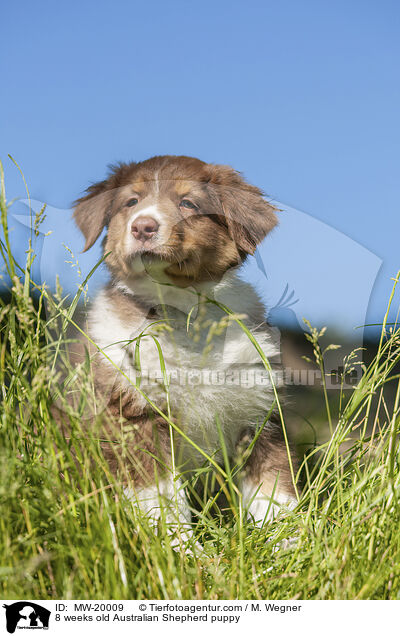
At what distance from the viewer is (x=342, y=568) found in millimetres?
1510

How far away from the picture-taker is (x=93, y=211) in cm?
295

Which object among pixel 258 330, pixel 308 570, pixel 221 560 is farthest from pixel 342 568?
pixel 258 330

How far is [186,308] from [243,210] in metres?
0.64

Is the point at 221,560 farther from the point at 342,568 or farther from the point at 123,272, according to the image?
the point at 123,272

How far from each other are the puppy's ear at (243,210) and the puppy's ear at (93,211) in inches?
23.3

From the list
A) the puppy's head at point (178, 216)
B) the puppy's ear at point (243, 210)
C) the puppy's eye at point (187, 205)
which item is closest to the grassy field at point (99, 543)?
the puppy's head at point (178, 216)

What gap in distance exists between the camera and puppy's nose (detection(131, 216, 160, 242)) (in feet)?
8.53

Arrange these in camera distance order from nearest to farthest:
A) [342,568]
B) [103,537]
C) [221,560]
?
[103,537] → [342,568] → [221,560]

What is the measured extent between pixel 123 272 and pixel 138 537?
1517 millimetres
